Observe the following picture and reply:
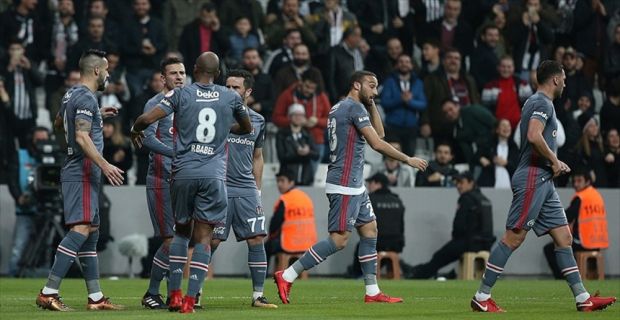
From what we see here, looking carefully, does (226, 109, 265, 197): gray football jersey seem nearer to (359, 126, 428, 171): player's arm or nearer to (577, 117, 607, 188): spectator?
(359, 126, 428, 171): player's arm

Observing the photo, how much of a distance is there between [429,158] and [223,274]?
4.51 metres

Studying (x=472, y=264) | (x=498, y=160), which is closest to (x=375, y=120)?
(x=472, y=264)

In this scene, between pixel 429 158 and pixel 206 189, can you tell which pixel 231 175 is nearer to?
pixel 206 189

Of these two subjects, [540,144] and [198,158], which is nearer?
[198,158]

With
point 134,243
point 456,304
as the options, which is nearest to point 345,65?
Answer: point 134,243

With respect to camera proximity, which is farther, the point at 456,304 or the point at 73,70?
the point at 73,70

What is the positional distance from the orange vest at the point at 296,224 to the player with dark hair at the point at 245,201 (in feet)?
25.4

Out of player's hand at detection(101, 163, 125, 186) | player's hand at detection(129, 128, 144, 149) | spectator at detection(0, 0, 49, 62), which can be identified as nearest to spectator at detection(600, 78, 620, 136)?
spectator at detection(0, 0, 49, 62)

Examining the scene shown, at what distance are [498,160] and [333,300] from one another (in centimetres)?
923

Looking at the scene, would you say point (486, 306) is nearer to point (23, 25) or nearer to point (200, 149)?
point (200, 149)

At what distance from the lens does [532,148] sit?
1315 centimetres

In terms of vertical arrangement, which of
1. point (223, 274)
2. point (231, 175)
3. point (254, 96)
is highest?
point (254, 96)

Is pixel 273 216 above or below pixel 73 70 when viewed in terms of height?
below

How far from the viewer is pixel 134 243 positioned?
21.7m
